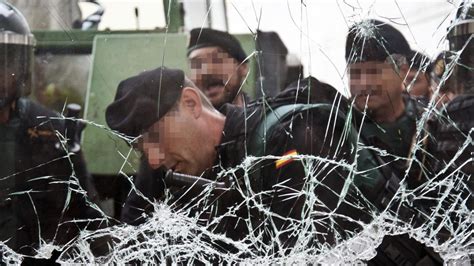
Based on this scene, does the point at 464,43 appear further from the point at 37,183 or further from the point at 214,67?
the point at 37,183

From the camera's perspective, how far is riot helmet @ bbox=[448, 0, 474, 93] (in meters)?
2.40

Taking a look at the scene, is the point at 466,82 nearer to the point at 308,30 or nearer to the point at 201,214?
the point at 308,30

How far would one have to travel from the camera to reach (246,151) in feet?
7.86

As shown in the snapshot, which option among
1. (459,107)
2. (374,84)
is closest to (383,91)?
(374,84)

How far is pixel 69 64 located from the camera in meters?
2.37

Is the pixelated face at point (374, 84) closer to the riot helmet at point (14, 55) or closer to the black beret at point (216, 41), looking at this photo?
the black beret at point (216, 41)

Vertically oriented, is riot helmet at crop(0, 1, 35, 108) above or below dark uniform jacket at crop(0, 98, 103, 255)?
above

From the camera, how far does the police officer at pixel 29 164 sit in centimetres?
237

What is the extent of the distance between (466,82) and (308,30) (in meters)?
0.62

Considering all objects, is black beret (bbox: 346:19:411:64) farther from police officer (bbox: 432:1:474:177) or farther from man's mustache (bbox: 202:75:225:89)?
man's mustache (bbox: 202:75:225:89)

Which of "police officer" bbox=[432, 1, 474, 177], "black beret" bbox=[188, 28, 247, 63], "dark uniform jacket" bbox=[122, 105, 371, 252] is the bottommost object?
"dark uniform jacket" bbox=[122, 105, 371, 252]

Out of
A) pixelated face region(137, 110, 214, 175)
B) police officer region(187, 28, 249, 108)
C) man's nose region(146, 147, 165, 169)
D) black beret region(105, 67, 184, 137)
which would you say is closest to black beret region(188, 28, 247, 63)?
police officer region(187, 28, 249, 108)

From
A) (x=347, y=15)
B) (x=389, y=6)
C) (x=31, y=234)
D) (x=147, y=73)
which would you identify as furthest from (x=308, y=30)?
(x=31, y=234)

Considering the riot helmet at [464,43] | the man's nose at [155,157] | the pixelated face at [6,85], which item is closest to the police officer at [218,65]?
the man's nose at [155,157]
